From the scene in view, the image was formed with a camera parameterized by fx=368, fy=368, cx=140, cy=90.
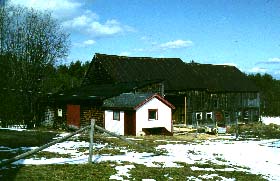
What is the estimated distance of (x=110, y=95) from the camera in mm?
34281

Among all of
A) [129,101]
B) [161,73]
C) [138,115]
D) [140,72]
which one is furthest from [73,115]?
[161,73]

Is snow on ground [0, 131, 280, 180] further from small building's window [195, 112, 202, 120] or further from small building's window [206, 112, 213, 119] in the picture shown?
small building's window [206, 112, 213, 119]

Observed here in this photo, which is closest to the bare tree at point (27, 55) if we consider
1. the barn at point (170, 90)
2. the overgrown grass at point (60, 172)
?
the barn at point (170, 90)

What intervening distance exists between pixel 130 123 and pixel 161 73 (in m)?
17.8

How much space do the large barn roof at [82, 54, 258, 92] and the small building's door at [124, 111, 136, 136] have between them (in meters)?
10.1

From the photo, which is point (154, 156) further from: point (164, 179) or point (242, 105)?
point (242, 105)

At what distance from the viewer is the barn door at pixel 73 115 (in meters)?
Result: 37.4

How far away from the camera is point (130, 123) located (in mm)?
32062

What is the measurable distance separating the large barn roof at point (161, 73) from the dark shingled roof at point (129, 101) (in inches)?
305

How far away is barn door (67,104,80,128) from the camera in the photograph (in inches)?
1474

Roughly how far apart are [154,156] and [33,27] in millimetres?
33701

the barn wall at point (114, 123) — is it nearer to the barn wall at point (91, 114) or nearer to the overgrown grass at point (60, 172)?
the barn wall at point (91, 114)

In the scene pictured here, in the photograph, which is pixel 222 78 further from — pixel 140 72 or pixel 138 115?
pixel 138 115

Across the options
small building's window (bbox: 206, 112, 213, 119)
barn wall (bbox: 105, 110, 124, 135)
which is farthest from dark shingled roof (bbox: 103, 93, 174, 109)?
small building's window (bbox: 206, 112, 213, 119)
